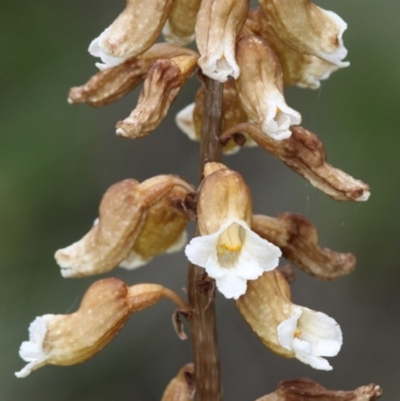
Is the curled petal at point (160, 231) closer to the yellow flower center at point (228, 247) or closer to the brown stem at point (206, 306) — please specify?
the brown stem at point (206, 306)

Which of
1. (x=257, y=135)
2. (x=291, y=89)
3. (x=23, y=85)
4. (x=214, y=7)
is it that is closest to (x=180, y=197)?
(x=257, y=135)

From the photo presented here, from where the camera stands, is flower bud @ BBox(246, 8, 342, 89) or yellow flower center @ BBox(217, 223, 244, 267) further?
flower bud @ BBox(246, 8, 342, 89)

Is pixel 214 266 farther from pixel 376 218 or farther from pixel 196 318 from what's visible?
pixel 376 218

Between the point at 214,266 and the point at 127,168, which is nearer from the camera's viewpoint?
the point at 214,266

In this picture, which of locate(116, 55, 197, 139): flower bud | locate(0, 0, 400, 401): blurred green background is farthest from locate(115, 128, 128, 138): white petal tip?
locate(0, 0, 400, 401): blurred green background

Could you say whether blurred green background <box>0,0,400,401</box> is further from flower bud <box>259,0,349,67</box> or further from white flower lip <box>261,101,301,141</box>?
white flower lip <box>261,101,301,141</box>

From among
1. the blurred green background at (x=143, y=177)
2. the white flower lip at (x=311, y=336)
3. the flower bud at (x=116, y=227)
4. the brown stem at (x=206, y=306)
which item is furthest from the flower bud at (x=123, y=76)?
the blurred green background at (x=143, y=177)
